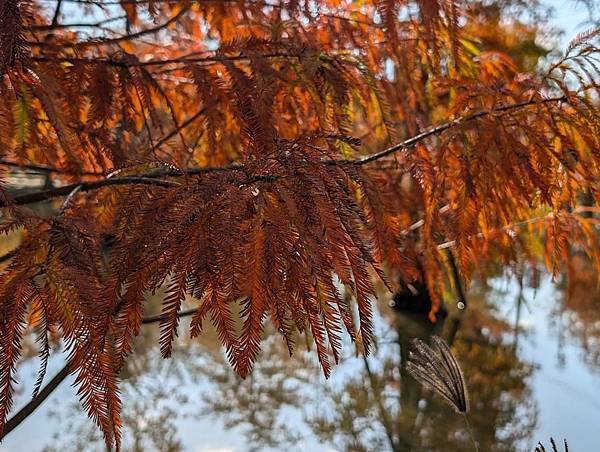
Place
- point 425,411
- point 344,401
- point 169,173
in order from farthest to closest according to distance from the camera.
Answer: point 344,401
point 425,411
point 169,173

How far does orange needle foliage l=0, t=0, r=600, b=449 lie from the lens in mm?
516

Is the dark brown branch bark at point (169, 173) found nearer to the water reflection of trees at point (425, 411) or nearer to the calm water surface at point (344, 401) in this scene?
the calm water surface at point (344, 401)

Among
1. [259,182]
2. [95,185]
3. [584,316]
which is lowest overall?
[259,182]

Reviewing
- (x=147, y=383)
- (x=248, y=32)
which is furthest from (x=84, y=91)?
(x=147, y=383)

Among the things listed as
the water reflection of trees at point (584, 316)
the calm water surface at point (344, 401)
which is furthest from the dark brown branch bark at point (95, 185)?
the water reflection of trees at point (584, 316)

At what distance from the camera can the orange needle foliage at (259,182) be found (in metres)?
0.52

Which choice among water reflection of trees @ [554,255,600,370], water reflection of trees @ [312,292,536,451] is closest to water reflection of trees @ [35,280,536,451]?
water reflection of trees @ [312,292,536,451]

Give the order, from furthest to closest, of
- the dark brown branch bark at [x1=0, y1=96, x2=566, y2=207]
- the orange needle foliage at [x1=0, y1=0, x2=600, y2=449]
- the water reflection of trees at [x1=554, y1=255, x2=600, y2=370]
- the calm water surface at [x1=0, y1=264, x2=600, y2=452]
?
the water reflection of trees at [x1=554, y1=255, x2=600, y2=370] → the calm water surface at [x1=0, y1=264, x2=600, y2=452] → the dark brown branch bark at [x1=0, y1=96, x2=566, y2=207] → the orange needle foliage at [x1=0, y1=0, x2=600, y2=449]

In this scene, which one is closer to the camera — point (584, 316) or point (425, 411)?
point (425, 411)

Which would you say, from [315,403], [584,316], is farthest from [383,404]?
[584,316]

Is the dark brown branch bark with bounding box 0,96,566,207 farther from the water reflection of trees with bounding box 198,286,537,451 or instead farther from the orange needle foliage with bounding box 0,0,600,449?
the water reflection of trees with bounding box 198,286,537,451

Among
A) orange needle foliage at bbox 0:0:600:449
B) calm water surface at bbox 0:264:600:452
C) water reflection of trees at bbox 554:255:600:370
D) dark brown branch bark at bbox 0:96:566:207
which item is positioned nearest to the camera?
orange needle foliage at bbox 0:0:600:449

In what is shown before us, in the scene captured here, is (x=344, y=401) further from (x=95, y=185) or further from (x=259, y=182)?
(x=259, y=182)

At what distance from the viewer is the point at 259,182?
0.57 m
